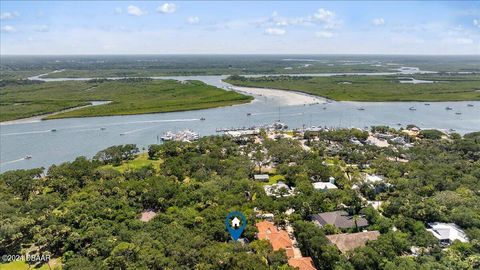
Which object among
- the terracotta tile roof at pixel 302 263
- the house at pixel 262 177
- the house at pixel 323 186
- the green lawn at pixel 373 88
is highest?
the green lawn at pixel 373 88

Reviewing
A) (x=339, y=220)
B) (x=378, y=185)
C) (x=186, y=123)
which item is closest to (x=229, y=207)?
(x=339, y=220)

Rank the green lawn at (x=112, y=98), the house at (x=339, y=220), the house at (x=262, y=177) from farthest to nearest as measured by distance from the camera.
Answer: the green lawn at (x=112, y=98), the house at (x=262, y=177), the house at (x=339, y=220)

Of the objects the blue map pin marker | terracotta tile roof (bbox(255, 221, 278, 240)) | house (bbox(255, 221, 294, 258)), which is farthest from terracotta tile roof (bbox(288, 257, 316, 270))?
the blue map pin marker

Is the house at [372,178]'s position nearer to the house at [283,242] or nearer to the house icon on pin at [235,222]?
the house at [283,242]

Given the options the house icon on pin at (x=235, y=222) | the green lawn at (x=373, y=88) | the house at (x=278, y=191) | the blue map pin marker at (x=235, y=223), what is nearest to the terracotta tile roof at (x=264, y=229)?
the blue map pin marker at (x=235, y=223)

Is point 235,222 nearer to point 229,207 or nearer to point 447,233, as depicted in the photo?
point 229,207

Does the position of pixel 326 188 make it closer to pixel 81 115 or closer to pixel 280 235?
pixel 280 235

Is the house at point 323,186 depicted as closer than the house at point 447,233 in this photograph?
No
